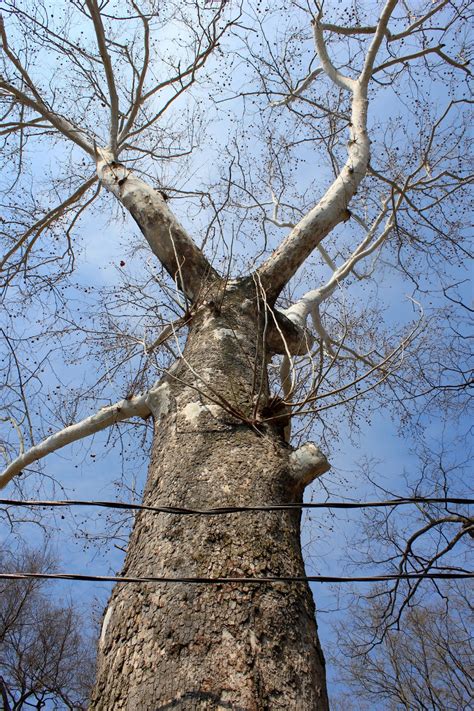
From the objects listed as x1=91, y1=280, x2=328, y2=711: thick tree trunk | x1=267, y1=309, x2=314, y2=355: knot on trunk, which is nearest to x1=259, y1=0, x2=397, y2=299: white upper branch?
x1=267, y1=309, x2=314, y2=355: knot on trunk

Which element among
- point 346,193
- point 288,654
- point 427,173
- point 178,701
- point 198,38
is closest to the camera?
point 178,701

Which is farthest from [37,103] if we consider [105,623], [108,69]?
[105,623]

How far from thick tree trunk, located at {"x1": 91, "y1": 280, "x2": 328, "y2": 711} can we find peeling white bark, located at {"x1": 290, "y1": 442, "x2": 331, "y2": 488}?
0.03m

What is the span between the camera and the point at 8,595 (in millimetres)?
11000

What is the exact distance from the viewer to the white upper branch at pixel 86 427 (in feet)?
8.44

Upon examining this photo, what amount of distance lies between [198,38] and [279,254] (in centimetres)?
233

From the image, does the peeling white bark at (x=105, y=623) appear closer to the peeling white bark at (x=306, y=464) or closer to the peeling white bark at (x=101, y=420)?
the peeling white bark at (x=306, y=464)

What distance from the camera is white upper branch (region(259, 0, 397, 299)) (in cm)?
323

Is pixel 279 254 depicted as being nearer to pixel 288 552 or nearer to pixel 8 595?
pixel 288 552

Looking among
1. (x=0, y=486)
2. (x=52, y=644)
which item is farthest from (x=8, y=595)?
(x=0, y=486)

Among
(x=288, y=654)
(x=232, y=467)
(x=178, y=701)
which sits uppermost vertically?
(x=232, y=467)

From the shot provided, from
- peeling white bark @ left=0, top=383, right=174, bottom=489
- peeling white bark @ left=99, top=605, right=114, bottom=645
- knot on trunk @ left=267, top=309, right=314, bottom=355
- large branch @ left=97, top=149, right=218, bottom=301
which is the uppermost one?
A: large branch @ left=97, top=149, right=218, bottom=301

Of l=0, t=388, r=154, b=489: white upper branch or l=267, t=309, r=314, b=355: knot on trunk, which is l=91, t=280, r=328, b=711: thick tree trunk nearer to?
l=0, t=388, r=154, b=489: white upper branch

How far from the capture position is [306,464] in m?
1.98
